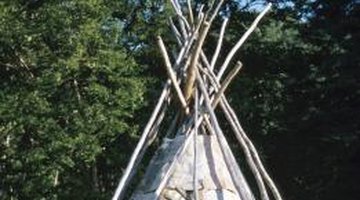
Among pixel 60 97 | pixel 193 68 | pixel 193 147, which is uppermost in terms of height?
pixel 193 68

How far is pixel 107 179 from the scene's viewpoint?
21.4 meters

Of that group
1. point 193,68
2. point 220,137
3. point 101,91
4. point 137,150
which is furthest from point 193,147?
point 101,91

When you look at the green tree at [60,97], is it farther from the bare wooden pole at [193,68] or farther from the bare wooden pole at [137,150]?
the bare wooden pole at [193,68]

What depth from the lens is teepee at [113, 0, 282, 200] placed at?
657 cm

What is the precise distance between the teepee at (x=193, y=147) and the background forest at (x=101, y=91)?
920 centimetres

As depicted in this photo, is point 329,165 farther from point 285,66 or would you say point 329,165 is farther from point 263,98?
point 263,98

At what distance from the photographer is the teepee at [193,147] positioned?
6.57 metres

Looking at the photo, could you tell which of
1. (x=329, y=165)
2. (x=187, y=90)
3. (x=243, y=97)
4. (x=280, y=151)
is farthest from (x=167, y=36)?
(x=187, y=90)

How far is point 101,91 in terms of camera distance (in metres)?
19.3

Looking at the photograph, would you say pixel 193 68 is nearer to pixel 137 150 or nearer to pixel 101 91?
pixel 137 150

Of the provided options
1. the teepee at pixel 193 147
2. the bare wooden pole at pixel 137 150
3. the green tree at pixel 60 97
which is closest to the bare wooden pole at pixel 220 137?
the teepee at pixel 193 147

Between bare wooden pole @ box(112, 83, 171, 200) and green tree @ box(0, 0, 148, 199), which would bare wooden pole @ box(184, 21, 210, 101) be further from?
green tree @ box(0, 0, 148, 199)

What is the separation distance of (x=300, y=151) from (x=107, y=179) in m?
6.07

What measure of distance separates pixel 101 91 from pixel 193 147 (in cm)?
1279
